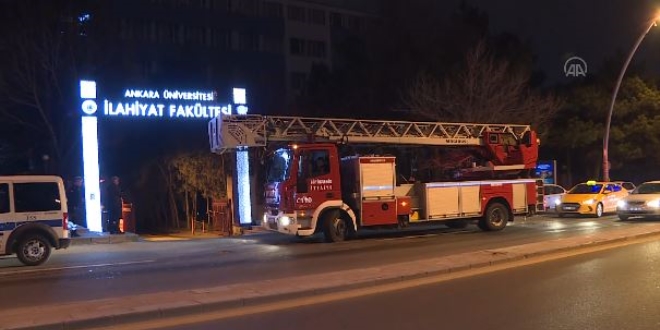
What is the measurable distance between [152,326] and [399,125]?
14.5 m

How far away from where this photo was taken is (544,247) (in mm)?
15258

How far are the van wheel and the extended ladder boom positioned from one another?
575 cm

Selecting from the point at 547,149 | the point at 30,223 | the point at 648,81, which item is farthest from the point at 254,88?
the point at 30,223

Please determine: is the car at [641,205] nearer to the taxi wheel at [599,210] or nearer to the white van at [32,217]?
the taxi wheel at [599,210]

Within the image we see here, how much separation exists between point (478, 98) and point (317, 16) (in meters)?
36.8

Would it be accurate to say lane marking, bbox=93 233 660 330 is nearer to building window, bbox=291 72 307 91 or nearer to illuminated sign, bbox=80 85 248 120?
illuminated sign, bbox=80 85 248 120

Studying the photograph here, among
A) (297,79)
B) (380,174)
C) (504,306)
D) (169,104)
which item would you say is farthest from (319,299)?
(297,79)

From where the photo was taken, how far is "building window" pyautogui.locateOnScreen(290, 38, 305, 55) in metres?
64.1

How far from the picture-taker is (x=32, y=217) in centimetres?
1633

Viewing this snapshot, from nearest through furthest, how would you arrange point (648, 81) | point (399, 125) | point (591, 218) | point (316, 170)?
point (316, 170)
point (399, 125)
point (591, 218)
point (648, 81)

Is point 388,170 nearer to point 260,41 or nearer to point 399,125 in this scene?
point 399,125

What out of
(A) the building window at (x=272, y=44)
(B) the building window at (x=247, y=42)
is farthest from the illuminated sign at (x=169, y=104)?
(A) the building window at (x=272, y=44)

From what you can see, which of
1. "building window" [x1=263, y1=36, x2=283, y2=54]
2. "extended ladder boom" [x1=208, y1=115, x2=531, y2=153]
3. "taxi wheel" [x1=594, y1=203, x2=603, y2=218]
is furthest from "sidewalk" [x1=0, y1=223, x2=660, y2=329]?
"building window" [x1=263, y1=36, x2=283, y2=54]

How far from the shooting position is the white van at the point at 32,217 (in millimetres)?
15969
